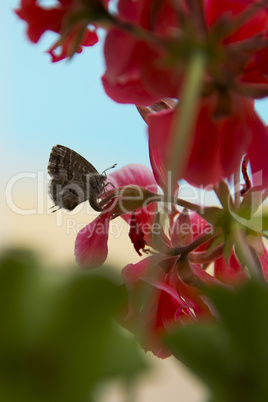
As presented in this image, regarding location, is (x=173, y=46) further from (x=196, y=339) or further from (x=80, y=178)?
(x=80, y=178)

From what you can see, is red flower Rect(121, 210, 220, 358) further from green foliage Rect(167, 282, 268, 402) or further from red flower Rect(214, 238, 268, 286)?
green foliage Rect(167, 282, 268, 402)

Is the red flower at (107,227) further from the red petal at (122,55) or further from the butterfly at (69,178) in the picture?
the red petal at (122,55)

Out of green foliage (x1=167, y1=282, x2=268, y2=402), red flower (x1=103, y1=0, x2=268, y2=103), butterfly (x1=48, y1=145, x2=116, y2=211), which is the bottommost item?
green foliage (x1=167, y1=282, x2=268, y2=402)

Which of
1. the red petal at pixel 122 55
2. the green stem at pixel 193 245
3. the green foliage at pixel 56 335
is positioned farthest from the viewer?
the green stem at pixel 193 245

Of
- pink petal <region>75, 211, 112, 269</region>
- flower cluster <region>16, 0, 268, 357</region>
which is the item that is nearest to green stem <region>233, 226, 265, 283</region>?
flower cluster <region>16, 0, 268, 357</region>

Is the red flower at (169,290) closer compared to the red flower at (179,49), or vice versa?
the red flower at (179,49)

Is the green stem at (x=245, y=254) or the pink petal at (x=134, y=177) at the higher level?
the pink petal at (x=134, y=177)

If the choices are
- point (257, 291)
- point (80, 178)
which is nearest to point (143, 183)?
point (80, 178)

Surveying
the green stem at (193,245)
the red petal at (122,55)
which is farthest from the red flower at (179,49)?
the green stem at (193,245)

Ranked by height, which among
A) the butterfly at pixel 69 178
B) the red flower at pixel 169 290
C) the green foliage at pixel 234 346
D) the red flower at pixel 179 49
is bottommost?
the red flower at pixel 169 290
